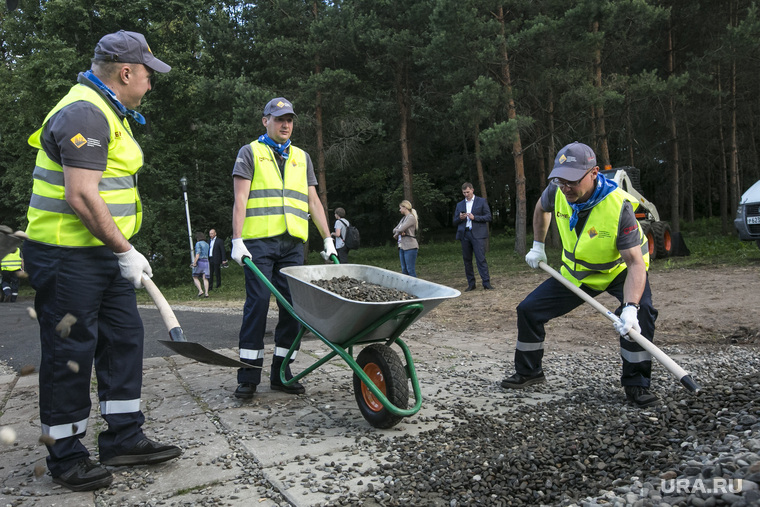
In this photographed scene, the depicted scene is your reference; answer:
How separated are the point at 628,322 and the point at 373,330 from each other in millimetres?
1428

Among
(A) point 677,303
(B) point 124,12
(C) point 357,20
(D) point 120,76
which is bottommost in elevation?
(A) point 677,303

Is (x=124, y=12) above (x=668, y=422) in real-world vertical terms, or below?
above

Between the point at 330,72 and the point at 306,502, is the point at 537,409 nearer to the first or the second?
the point at 306,502

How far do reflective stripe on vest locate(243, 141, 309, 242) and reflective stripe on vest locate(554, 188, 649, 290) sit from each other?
1.75 metres

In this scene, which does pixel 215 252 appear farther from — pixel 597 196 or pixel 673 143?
pixel 673 143

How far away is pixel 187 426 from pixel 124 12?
20946 mm

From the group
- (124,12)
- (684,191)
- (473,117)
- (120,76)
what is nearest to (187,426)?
(120,76)

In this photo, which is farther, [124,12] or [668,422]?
[124,12]

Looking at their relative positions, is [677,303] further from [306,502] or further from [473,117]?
[473,117]

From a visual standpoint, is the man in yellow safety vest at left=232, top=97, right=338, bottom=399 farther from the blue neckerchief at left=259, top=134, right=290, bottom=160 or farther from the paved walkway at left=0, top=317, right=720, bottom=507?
the paved walkway at left=0, top=317, right=720, bottom=507

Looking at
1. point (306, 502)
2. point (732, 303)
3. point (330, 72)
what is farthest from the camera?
point (330, 72)

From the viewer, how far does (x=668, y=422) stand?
309cm

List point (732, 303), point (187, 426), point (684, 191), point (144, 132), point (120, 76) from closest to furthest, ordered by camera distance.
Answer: point (120, 76)
point (187, 426)
point (732, 303)
point (144, 132)
point (684, 191)

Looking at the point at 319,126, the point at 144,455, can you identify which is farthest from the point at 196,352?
the point at 319,126
